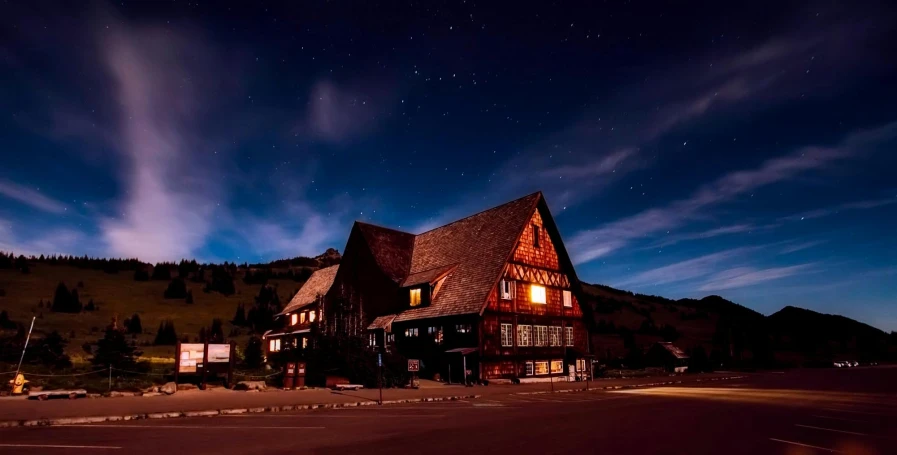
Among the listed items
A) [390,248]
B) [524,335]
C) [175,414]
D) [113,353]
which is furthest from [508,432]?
[390,248]

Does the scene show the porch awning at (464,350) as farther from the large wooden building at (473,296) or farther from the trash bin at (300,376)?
the trash bin at (300,376)

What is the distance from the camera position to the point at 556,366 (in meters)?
38.3

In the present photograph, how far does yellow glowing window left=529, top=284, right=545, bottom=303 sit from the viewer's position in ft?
123

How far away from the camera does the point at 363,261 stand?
43625 millimetres

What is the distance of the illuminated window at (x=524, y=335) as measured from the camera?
3581 cm

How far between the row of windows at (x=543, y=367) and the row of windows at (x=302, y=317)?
2297cm

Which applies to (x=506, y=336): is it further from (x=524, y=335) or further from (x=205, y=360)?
(x=205, y=360)

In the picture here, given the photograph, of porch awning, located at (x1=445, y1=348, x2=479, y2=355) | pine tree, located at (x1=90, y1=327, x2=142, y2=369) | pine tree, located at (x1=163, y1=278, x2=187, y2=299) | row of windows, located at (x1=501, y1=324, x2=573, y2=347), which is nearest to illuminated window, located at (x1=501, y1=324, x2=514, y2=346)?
row of windows, located at (x1=501, y1=324, x2=573, y2=347)

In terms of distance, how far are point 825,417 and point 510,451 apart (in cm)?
1128

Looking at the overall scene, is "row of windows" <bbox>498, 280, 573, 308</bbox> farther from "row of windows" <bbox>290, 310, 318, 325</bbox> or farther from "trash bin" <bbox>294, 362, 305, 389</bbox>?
"row of windows" <bbox>290, 310, 318, 325</bbox>

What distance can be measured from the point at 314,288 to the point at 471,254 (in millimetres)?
26761

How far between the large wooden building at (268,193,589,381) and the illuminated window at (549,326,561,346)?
0.13 metres

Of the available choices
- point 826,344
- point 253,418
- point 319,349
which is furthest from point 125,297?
point 826,344

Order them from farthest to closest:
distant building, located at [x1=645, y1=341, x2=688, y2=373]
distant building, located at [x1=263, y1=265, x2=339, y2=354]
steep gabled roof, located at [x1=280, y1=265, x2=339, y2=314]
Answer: steep gabled roof, located at [x1=280, y1=265, x2=339, y2=314] → distant building, located at [x1=263, y1=265, x2=339, y2=354] → distant building, located at [x1=645, y1=341, x2=688, y2=373]
